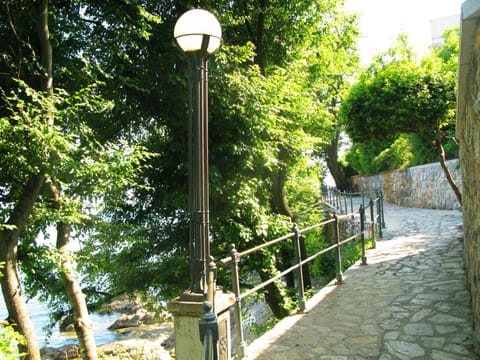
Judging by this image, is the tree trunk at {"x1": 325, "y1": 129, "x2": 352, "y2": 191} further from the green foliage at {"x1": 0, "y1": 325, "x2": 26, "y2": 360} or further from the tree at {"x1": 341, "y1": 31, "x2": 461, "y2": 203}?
the green foliage at {"x1": 0, "y1": 325, "x2": 26, "y2": 360}

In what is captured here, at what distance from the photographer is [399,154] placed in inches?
853

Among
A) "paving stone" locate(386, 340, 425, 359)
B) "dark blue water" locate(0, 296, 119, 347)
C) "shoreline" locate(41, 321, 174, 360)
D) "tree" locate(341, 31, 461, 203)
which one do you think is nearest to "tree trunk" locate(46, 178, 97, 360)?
"shoreline" locate(41, 321, 174, 360)

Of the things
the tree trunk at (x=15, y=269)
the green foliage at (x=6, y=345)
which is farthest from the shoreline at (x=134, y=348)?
the green foliage at (x=6, y=345)

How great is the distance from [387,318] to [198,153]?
2.99 m

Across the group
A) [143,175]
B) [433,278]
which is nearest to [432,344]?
[433,278]

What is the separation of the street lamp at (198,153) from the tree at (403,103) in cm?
786

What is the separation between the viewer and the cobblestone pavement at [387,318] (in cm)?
393

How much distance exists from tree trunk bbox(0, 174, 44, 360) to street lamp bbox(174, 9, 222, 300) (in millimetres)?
3128

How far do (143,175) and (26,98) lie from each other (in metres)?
2.46

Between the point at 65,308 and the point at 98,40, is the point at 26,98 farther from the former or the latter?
the point at 65,308

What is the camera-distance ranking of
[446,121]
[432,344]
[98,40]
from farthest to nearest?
1. [446,121]
2. [98,40]
3. [432,344]

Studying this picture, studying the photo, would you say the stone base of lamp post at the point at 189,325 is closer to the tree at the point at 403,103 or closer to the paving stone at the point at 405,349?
the paving stone at the point at 405,349

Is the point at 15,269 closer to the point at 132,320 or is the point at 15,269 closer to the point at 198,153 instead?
the point at 198,153

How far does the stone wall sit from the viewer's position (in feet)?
47.2
